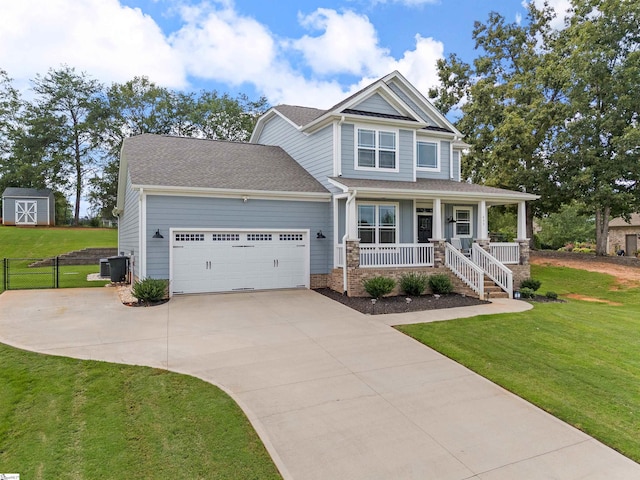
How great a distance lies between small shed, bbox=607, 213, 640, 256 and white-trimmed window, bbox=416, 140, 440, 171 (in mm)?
27217

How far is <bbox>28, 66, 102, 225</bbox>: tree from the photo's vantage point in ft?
122

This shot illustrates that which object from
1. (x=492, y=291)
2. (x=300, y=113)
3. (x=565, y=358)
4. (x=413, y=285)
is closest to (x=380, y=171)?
(x=413, y=285)

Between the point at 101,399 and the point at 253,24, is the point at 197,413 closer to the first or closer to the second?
the point at 101,399

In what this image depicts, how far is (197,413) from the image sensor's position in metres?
4.61

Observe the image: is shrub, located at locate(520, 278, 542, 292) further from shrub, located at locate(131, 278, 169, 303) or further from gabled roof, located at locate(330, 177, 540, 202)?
shrub, located at locate(131, 278, 169, 303)

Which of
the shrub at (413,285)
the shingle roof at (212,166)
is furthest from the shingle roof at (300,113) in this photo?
the shrub at (413,285)

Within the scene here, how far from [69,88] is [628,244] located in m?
55.7

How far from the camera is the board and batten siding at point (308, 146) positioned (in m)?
14.4

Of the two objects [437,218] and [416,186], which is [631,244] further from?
[416,186]

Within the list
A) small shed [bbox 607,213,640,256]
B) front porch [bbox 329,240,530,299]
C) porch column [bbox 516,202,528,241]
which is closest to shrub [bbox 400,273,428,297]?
front porch [bbox 329,240,530,299]

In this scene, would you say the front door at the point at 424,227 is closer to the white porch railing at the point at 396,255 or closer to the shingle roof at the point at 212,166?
the white porch railing at the point at 396,255

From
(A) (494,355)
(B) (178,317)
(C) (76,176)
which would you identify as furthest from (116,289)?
(C) (76,176)

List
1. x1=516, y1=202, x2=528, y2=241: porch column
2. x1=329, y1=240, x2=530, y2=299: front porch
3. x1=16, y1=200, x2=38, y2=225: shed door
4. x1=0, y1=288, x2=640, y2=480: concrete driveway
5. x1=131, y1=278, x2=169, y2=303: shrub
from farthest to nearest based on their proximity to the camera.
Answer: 1. x1=16, y1=200, x2=38, y2=225: shed door
2. x1=516, y1=202, x2=528, y2=241: porch column
3. x1=329, y1=240, x2=530, y2=299: front porch
4. x1=131, y1=278, x2=169, y2=303: shrub
5. x1=0, y1=288, x2=640, y2=480: concrete driveway

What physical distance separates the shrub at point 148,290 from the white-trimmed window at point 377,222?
7099 millimetres
